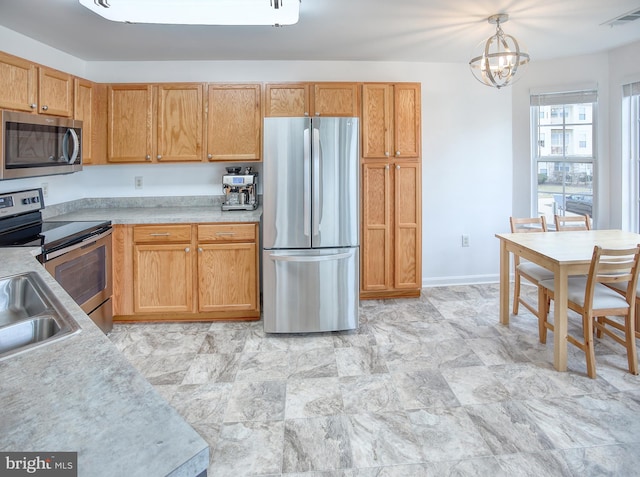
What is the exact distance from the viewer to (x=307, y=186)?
301cm

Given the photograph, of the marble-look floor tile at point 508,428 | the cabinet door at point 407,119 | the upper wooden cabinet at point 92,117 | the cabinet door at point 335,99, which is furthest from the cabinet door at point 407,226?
the upper wooden cabinet at point 92,117

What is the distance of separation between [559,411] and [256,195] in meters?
2.90

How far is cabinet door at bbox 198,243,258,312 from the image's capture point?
10.8 ft

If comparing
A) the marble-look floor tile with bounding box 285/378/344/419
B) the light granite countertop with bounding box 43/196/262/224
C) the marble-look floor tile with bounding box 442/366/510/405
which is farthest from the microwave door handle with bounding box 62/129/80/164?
the marble-look floor tile with bounding box 442/366/510/405

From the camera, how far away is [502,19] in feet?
9.28

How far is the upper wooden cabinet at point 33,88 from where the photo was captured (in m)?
2.46

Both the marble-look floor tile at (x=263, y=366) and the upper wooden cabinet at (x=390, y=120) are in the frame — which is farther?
the upper wooden cabinet at (x=390, y=120)

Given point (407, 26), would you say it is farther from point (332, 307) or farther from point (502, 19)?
point (332, 307)

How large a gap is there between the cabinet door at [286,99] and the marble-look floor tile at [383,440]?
8.62ft

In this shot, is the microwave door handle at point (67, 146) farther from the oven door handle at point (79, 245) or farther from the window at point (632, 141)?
the window at point (632, 141)

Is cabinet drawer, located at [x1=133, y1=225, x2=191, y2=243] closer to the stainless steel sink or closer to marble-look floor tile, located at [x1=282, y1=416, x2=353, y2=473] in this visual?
the stainless steel sink

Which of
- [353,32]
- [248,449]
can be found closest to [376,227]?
[353,32]

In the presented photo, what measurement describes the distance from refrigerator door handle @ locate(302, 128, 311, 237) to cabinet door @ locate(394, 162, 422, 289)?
43.0 inches

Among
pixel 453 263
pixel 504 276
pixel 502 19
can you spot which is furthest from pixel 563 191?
pixel 502 19
